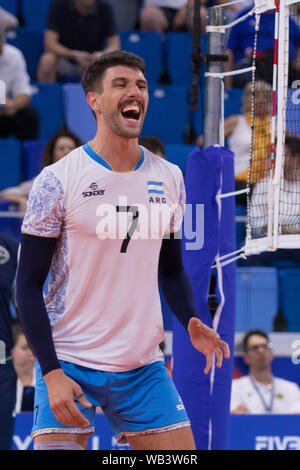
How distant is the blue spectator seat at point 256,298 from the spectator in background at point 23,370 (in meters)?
1.62

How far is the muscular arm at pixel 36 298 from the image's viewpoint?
9.33 feet

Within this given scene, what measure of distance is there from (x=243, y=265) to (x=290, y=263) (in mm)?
460

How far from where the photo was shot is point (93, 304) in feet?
10.1

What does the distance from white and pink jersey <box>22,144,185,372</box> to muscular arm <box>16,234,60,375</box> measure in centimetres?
7

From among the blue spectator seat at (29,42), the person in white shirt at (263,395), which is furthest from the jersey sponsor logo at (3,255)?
the blue spectator seat at (29,42)

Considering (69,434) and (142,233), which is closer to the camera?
(69,434)

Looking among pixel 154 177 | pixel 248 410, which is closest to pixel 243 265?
pixel 248 410

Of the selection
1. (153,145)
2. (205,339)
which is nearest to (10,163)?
(153,145)

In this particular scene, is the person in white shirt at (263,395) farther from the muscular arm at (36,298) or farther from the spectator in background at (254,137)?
the muscular arm at (36,298)

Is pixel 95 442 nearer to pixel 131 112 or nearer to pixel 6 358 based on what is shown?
pixel 6 358

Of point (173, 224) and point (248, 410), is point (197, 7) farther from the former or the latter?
point (248, 410)

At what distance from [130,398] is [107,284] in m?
0.46

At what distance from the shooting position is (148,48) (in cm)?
867

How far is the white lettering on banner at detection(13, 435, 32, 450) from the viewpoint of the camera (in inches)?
199
